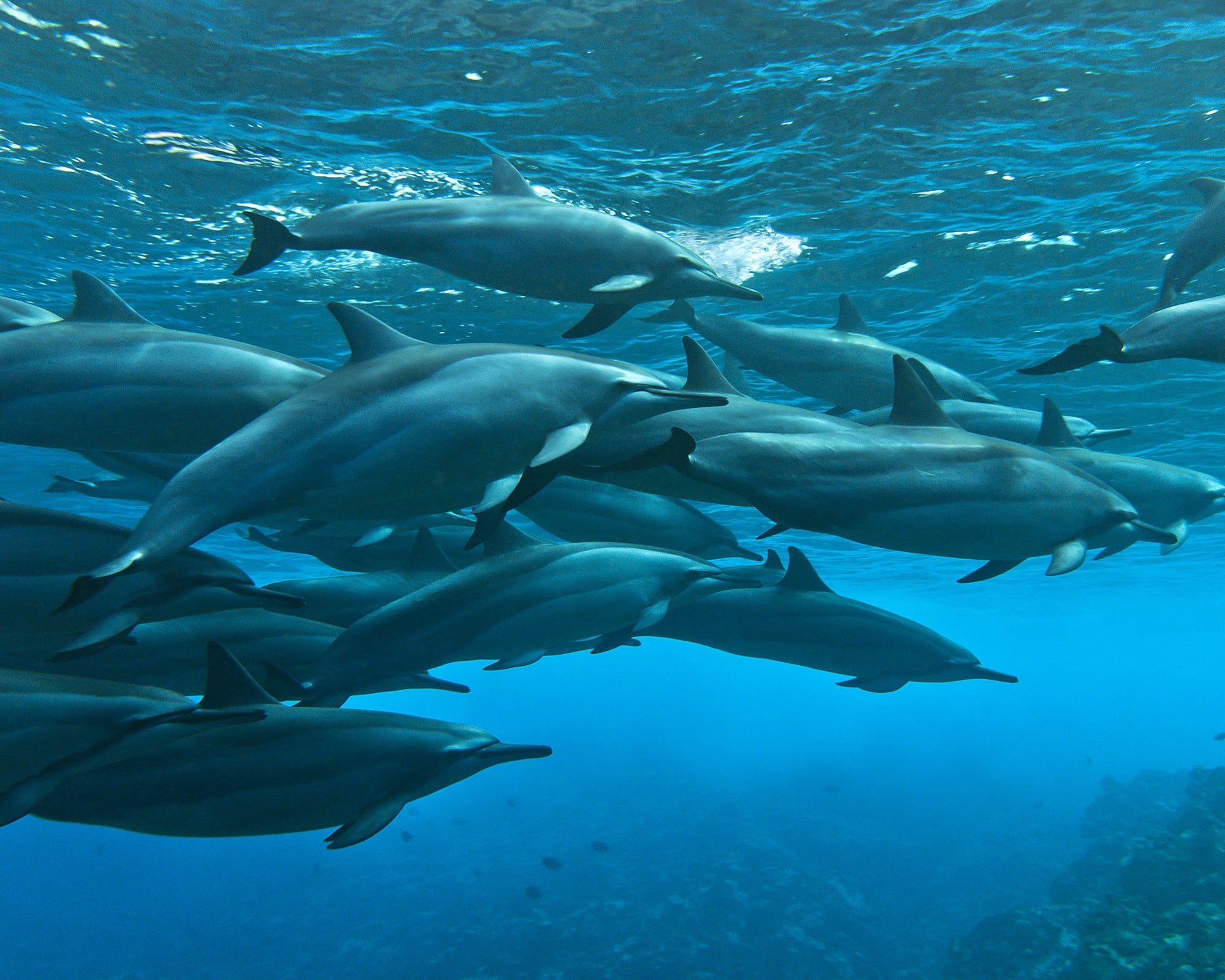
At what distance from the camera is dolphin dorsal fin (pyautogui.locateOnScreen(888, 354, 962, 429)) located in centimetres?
289

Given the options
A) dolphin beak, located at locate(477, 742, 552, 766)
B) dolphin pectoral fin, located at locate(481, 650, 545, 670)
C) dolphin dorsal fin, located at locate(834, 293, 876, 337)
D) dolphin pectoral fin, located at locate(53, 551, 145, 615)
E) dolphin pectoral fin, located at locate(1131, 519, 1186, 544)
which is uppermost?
dolphin dorsal fin, located at locate(834, 293, 876, 337)

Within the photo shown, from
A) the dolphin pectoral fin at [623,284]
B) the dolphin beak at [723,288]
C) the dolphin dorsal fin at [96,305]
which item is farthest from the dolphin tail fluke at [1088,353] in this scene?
the dolphin dorsal fin at [96,305]

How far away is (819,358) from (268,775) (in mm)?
4153

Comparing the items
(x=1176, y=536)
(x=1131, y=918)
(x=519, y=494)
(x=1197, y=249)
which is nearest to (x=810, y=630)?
(x=1176, y=536)

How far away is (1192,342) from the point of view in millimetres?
2904

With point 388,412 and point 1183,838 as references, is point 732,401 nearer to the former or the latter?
point 388,412

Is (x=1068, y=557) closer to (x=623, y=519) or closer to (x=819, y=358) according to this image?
(x=819, y=358)

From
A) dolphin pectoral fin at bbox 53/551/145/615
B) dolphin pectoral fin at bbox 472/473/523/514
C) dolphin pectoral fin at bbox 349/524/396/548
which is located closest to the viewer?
dolphin pectoral fin at bbox 53/551/145/615

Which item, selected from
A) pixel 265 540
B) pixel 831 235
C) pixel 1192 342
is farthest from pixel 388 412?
pixel 831 235

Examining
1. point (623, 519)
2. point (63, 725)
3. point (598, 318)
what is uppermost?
point (598, 318)

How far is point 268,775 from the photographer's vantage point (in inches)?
116

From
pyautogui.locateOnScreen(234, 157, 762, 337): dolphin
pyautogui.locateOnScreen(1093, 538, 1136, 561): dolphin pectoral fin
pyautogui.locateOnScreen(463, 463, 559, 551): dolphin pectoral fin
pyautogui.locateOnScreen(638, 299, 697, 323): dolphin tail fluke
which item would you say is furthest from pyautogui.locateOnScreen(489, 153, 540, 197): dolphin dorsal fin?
pyautogui.locateOnScreen(1093, 538, 1136, 561): dolphin pectoral fin

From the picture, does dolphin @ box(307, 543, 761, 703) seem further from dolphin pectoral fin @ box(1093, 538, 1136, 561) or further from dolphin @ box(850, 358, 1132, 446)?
dolphin pectoral fin @ box(1093, 538, 1136, 561)

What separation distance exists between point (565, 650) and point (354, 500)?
97.7 inches
